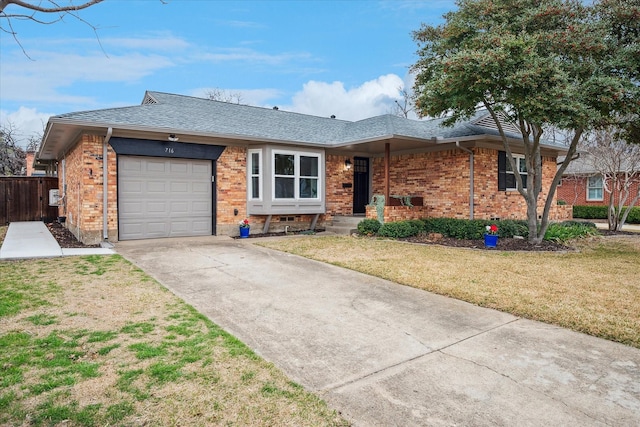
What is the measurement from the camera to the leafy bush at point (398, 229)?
36.7ft

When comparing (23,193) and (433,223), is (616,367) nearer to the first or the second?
(433,223)

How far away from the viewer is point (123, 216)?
9.92 meters

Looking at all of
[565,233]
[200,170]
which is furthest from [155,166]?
[565,233]

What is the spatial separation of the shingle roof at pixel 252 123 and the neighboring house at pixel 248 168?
51 millimetres

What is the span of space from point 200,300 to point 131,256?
151 inches

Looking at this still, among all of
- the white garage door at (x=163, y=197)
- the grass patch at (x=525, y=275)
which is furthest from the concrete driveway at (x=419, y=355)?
the white garage door at (x=163, y=197)

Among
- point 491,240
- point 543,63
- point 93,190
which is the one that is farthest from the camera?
point 491,240

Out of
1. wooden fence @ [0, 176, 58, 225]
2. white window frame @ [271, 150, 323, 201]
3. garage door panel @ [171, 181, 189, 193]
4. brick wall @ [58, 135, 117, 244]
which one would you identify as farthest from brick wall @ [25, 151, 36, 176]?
white window frame @ [271, 150, 323, 201]

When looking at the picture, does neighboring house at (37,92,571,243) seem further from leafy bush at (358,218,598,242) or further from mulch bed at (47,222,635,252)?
leafy bush at (358,218,598,242)

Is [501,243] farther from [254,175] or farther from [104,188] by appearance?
[104,188]

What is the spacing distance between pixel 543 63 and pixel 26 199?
1914 centimetres

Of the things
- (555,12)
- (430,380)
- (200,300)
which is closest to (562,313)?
(430,380)

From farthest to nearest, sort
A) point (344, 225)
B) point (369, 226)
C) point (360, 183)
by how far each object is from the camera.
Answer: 1. point (360, 183)
2. point (344, 225)
3. point (369, 226)

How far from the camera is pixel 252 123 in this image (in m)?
12.5
